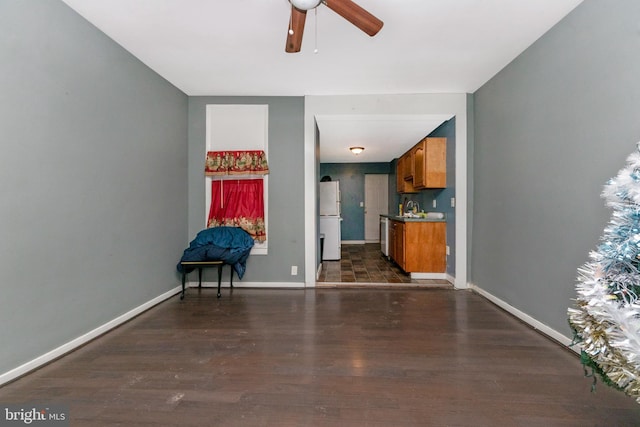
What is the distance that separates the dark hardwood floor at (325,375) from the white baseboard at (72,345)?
0.06 meters

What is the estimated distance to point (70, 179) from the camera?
6.91ft

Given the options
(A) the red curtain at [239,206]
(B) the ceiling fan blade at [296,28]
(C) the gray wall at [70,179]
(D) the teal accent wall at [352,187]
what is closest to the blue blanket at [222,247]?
(A) the red curtain at [239,206]

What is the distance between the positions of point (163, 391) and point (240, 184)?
2.57 m

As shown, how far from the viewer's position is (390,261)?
18.3 ft

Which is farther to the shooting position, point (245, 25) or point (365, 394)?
point (245, 25)

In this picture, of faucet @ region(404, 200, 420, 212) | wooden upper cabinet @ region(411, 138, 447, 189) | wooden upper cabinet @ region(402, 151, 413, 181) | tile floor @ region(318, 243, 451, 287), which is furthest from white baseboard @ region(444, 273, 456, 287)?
wooden upper cabinet @ region(402, 151, 413, 181)

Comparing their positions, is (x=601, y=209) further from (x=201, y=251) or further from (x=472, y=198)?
(x=201, y=251)

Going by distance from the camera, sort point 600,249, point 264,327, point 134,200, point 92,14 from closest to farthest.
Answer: point 600,249 < point 92,14 < point 264,327 < point 134,200

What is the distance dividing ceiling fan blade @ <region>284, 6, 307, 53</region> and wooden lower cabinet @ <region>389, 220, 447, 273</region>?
3.00m

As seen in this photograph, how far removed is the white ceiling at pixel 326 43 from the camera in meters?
2.08

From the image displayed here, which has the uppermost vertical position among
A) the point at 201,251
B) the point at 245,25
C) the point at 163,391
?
the point at 245,25

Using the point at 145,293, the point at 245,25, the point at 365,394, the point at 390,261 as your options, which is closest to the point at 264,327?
the point at 365,394

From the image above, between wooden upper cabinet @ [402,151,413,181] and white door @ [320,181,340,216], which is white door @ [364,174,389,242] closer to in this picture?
wooden upper cabinet @ [402,151,413,181]

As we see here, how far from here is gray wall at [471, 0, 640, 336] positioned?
1789 millimetres
